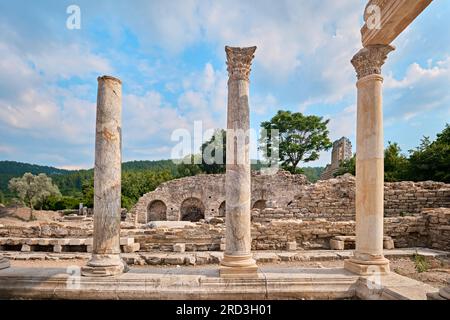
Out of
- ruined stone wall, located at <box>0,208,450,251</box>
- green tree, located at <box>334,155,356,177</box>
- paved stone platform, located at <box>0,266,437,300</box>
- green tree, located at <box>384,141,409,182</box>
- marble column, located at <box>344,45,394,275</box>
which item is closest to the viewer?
paved stone platform, located at <box>0,266,437,300</box>

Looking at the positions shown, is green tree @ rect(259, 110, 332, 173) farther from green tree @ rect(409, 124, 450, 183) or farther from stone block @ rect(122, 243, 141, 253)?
stone block @ rect(122, 243, 141, 253)

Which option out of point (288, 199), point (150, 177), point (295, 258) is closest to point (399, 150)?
point (288, 199)

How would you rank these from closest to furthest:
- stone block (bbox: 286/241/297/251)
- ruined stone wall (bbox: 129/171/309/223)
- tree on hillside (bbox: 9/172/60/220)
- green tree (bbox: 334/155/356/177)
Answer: stone block (bbox: 286/241/297/251), ruined stone wall (bbox: 129/171/309/223), green tree (bbox: 334/155/356/177), tree on hillside (bbox: 9/172/60/220)

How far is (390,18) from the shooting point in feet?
18.4

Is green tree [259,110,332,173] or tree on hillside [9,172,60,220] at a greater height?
green tree [259,110,332,173]

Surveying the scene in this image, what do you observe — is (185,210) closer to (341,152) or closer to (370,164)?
(341,152)

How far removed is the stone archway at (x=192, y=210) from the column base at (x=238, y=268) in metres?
21.9

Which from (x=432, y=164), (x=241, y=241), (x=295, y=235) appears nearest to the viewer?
(x=241, y=241)

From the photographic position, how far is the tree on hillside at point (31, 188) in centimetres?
3894

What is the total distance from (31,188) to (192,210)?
25.4 metres

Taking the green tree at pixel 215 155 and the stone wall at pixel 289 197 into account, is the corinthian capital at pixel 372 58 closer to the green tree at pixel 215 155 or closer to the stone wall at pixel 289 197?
the stone wall at pixel 289 197

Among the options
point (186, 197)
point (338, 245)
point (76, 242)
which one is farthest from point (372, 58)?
point (186, 197)

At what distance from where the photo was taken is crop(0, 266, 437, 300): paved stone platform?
5391 millimetres

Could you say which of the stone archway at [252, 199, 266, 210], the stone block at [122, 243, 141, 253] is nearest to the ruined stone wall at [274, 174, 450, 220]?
the stone block at [122, 243, 141, 253]
